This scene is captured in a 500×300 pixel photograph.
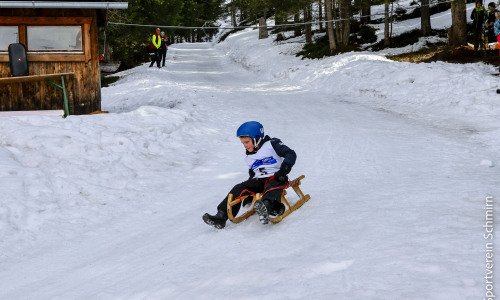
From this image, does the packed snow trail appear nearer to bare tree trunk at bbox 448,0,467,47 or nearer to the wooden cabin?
the wooden cabin

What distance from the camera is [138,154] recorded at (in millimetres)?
8414

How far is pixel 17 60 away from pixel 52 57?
0.88 meters

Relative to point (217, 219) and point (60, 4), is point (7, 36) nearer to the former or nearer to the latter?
point (60, 4)

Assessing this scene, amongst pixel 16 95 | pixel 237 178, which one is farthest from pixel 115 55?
pixel 237 178

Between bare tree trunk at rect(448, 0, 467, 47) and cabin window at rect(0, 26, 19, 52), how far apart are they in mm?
14873

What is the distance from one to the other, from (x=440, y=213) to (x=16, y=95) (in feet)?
36.0

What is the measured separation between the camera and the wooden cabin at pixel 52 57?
37.3 ft

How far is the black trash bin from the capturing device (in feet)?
36.1

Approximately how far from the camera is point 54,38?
458 inches

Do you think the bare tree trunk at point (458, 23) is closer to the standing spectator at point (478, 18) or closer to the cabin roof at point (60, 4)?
the standing spectator at point (478, 18)

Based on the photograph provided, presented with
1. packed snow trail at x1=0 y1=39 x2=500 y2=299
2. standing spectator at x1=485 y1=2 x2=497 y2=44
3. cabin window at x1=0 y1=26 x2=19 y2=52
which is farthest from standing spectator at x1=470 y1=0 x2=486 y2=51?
cabin window at x1=0 y1=26 x2=19 y2=52

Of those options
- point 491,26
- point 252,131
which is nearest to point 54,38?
point 252,131

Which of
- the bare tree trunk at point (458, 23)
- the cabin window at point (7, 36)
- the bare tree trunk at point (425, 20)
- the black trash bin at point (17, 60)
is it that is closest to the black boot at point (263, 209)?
the black trash bin at point (17, 60)

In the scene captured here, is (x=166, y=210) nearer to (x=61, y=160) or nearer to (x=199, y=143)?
(x=61, y=160)
